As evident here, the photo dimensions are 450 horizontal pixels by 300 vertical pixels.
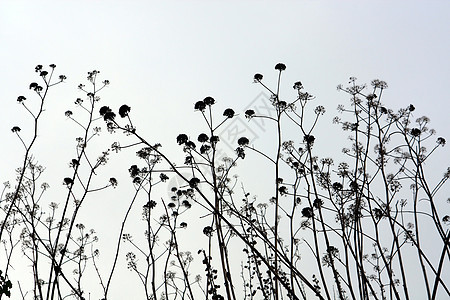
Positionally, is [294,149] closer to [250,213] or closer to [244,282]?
[250,213]

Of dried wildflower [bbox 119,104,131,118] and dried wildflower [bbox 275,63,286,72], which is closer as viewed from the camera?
dried wildflower [bbox 119,104,131,118]

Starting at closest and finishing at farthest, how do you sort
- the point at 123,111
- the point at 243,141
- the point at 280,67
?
the point at 123,111 < the point at 243,141 < the point at 280,67

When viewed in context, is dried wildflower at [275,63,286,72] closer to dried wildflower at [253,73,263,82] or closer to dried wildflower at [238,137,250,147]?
dried wildflower at [253,73,263,82]

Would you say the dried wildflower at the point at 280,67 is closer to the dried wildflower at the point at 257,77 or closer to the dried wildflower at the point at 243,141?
the dried wildflower at the point at 257,77

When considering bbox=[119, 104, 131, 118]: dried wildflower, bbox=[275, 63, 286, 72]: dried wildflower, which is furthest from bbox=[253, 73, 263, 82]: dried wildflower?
bbox=[119, 104, 131, 118]: dried wildflower

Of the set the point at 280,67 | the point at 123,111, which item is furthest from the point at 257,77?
the point at 123,111

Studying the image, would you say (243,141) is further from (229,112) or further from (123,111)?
(123,111)

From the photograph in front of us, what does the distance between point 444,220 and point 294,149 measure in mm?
2632

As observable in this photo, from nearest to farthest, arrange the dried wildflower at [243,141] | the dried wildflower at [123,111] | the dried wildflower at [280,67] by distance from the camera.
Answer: the dried wildflower at [123,111], the dried wildflower at [243,141], the dried wildflower at [280,67]

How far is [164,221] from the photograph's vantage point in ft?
25.2

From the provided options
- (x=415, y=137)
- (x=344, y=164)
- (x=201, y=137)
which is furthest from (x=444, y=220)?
(x=201, y=137)

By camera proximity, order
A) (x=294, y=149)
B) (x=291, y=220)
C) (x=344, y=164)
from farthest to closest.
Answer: (x=294, y=149) < (x=344, y=164) < (x=291, y=220)

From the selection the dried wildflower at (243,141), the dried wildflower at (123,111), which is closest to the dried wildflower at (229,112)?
the dried wildflower at (243,141)

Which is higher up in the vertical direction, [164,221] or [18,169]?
[18,169]
